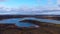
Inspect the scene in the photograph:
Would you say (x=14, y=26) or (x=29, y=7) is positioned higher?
(x=29, y=7)

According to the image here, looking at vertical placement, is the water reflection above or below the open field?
above

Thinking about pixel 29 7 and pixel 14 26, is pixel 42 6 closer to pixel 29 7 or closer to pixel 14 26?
pixel 29 7

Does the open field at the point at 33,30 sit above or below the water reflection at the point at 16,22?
below

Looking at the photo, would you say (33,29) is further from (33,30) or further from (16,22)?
(16,22)

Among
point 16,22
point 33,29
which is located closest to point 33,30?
point 33,29

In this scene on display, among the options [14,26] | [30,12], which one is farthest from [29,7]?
[14,26]

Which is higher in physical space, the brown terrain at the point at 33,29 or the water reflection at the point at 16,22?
the water reflection at the point at 16,22

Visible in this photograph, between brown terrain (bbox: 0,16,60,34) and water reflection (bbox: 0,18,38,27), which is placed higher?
water reflection (bbox: 0,18,38,27)

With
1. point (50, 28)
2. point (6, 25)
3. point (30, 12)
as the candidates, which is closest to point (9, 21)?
point (6, 25)

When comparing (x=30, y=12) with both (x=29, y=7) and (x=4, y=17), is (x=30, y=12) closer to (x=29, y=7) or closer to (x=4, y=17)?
(x=29, y=7)
